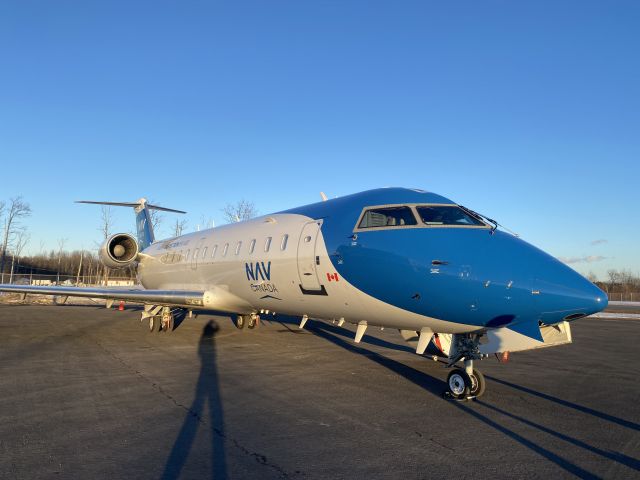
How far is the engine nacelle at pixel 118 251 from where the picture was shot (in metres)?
17.3

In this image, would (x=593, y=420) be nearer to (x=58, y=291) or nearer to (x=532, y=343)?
(x=532, y=343)

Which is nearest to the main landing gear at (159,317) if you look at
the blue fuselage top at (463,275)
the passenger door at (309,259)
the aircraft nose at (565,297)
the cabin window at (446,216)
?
the passenger door at (309,259)

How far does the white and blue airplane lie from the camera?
623 centimetres

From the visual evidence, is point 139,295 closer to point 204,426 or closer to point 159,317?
point 159,317

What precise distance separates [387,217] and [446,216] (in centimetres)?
102

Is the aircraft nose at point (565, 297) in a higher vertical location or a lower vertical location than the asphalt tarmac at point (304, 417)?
higher

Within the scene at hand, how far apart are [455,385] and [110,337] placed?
480 inches

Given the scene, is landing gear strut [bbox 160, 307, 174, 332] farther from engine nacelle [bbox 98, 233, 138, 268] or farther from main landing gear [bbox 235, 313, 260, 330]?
engine nacelle [bbox 98, 233, 138, 268]

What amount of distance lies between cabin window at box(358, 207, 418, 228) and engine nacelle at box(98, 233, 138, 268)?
12779mm

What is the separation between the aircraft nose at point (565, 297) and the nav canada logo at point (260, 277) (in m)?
5.62

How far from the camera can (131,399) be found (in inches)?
269

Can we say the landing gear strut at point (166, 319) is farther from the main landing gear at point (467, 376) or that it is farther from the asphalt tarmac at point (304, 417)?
the main landing gear at point (467, 376)

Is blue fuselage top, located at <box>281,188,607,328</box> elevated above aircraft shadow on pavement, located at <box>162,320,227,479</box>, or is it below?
above

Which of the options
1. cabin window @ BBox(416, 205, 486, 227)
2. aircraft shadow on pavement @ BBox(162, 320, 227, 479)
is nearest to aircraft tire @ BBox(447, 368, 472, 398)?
cabin window @ BBox(416, 205, 486, 227)
